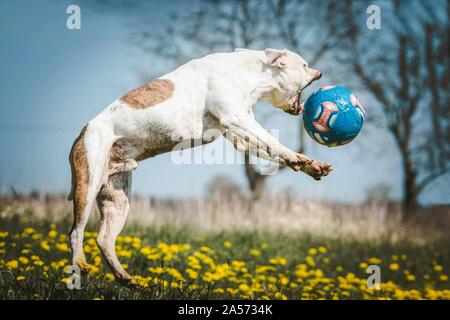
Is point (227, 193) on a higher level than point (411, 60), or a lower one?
lower

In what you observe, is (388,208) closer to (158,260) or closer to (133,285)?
(158,260)

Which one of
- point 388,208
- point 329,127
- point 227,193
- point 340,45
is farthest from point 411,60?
point 329,127

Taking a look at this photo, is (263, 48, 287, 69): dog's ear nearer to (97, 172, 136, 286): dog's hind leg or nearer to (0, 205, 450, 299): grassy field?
(97, 172, 136, 286): dog's hind leg

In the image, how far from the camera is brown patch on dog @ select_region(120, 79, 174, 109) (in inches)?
151

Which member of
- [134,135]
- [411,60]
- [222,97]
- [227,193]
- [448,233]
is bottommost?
[448,233]

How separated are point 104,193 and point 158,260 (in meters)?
2.73

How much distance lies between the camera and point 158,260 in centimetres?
659

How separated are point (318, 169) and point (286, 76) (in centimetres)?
79

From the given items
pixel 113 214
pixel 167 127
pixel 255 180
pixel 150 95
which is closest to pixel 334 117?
pixel 167 127

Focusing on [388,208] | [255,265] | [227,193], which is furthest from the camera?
[388,208]

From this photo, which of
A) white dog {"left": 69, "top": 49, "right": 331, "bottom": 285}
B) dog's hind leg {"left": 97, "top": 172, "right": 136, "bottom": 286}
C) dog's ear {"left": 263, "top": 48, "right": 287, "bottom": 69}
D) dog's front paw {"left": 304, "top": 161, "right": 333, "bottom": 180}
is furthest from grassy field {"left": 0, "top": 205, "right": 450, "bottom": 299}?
dog's ear {"left": 263, "top": 48, "right": 287, "bottom": 69}

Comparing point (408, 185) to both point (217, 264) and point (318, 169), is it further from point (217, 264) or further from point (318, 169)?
point (318, 169)

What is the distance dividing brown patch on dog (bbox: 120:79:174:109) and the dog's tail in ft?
0.92

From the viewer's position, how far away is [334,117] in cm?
400
